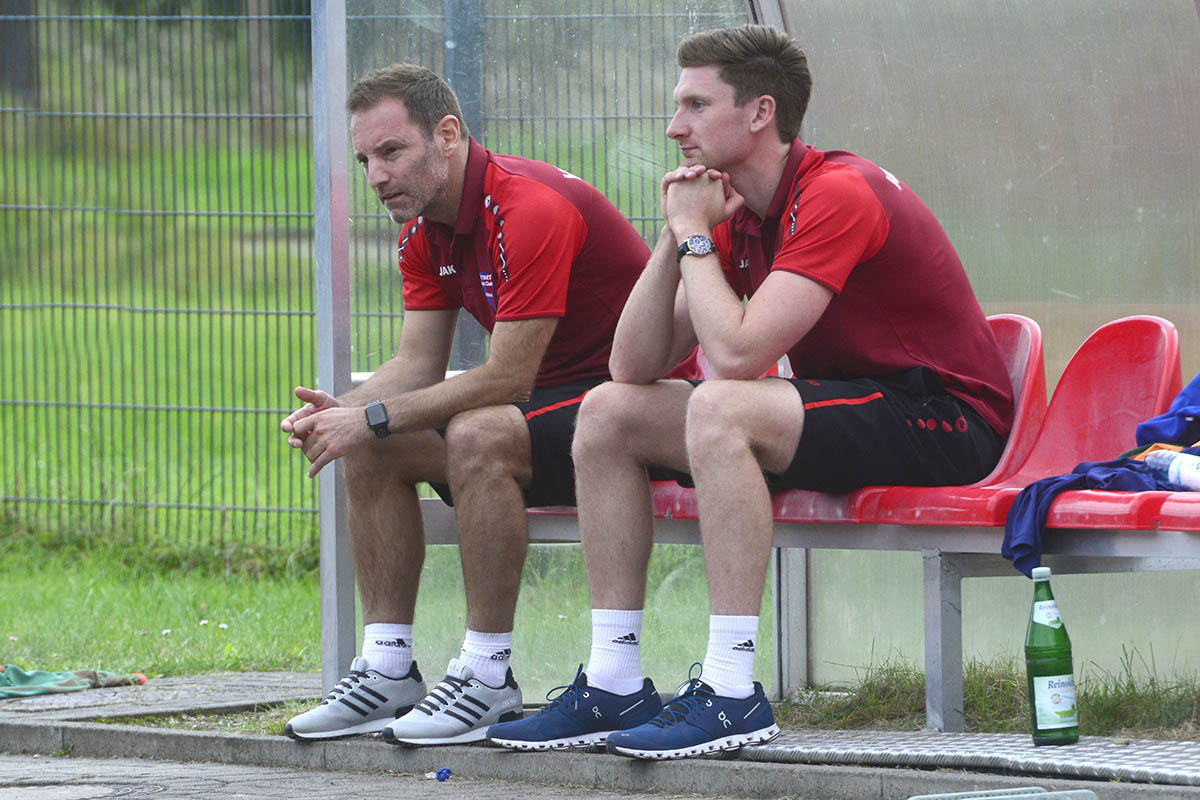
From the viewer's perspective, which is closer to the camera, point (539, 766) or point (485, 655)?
point (539, 766)

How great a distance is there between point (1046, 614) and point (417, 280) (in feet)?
6.58

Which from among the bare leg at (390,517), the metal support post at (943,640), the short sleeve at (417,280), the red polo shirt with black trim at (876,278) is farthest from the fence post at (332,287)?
the metal support post at (943,640)

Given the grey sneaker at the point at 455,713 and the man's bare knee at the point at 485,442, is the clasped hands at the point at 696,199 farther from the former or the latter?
the grey sneaker at the point at 455,713

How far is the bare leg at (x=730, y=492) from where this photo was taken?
4152mm

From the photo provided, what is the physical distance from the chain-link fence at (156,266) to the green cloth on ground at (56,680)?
240 centimetres

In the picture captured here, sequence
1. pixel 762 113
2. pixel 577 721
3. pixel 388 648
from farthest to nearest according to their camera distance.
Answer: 1. pixel 388 648
2. pixel 762 113
3. pixel 577 721

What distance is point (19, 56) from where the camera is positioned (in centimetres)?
870

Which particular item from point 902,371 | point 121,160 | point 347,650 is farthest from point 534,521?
point 121,160

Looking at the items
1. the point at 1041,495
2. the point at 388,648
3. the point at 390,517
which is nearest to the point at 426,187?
the point at 390,517

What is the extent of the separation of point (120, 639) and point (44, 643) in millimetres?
254

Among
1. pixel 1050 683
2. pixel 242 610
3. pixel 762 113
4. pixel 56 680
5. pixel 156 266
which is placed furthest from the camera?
pixel 156 266

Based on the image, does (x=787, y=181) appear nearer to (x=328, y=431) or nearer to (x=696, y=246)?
(x=696, y=246)

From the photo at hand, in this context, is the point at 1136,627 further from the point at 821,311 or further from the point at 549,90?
the point at 549,90

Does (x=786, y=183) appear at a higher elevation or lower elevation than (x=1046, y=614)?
higher
